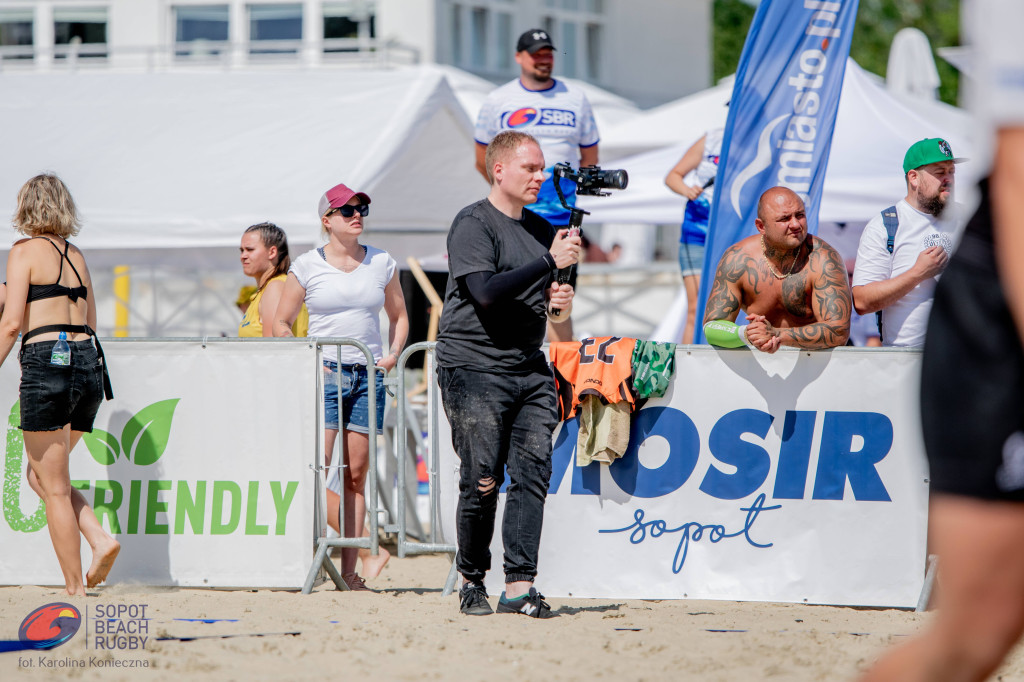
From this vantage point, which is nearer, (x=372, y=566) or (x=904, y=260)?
(x=904, y=260)

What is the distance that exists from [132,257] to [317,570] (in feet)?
16.5

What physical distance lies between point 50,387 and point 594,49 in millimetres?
25335

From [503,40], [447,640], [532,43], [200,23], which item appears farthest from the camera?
[503,40]

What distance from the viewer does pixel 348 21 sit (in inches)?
994

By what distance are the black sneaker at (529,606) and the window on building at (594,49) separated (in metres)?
25.3

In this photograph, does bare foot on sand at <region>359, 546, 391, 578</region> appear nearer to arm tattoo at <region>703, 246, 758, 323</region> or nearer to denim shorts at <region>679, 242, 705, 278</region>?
arm tattoo at <region>703, 246, 758, 323</region>

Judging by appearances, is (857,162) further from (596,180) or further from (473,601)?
(473,601)

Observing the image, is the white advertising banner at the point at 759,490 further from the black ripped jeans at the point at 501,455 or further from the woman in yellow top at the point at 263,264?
the woman in yellow top at the point at 263,264

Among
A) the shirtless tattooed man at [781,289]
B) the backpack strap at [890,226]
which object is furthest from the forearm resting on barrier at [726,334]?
the backpack strap at [890,226]

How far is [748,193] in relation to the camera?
22.3ft

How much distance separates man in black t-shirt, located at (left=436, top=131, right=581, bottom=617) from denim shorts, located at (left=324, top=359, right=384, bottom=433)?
1.03m

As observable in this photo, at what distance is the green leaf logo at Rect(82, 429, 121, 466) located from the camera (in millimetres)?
5859

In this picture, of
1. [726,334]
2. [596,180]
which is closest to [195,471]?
A: [596,180]

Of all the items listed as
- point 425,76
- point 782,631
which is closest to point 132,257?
point 425,76
